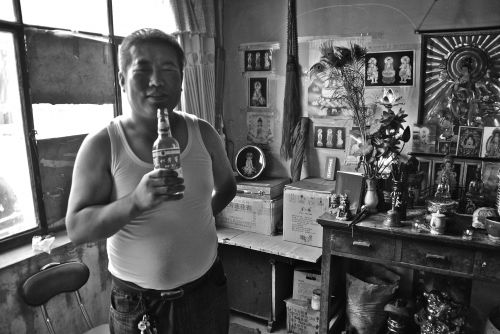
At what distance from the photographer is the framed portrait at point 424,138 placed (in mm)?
2486

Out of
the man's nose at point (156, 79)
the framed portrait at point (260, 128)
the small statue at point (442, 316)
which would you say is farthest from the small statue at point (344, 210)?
the man's nose at point (156, 79)

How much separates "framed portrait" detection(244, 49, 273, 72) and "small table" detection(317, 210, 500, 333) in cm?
136

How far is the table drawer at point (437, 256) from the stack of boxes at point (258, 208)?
1010mm

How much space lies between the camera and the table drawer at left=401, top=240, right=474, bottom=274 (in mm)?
1915

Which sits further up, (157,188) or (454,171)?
(157,188)

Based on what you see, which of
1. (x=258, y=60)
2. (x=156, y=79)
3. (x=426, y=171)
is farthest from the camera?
(x=258, y=60)

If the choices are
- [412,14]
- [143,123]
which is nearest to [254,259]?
[143,123]

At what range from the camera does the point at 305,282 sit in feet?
8.75

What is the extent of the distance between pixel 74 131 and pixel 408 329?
7.88 feet

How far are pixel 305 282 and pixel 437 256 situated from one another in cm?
98

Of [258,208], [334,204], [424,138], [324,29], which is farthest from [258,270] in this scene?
[324,29]

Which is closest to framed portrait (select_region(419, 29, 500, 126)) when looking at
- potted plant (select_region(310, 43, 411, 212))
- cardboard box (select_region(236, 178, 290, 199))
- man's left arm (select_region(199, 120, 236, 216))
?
potted plant (select_region(310, 43, 411, 212))

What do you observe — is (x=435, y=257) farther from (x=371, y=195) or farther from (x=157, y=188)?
(x=157, y=188)

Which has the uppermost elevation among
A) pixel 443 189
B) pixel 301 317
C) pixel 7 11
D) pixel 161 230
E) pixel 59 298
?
pixel 7 11
